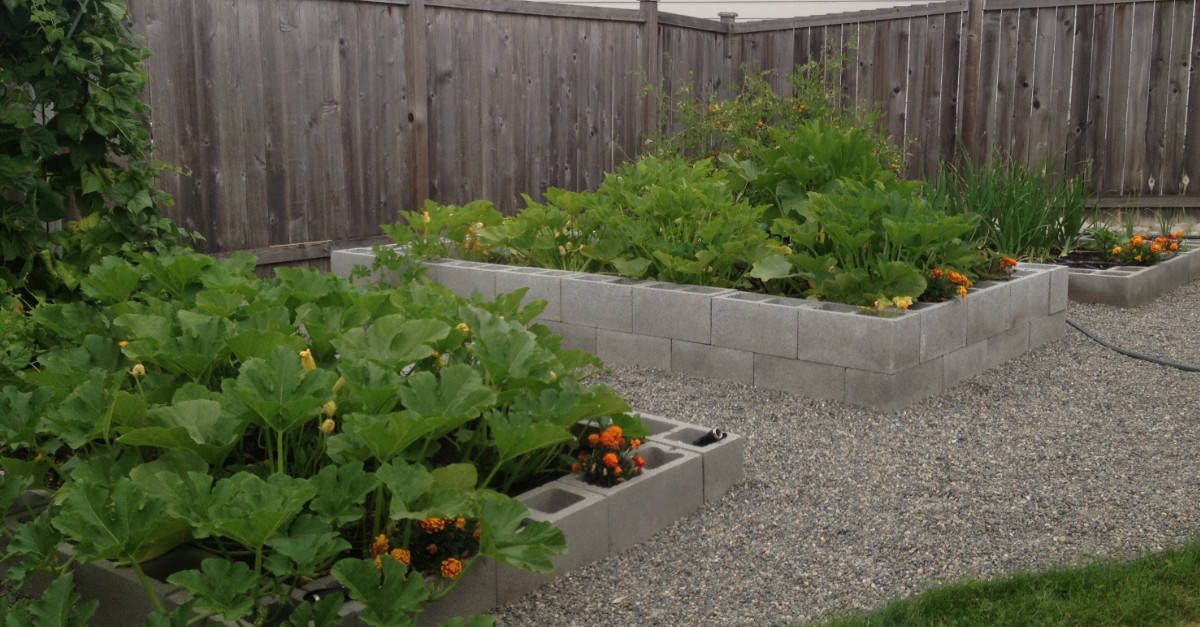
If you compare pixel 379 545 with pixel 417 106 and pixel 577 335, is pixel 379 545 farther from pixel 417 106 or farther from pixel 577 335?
pixel 417 106

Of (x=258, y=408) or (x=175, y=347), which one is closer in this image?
(x=258, y=408)

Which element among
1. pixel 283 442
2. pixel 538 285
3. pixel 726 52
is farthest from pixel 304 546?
pixel 726 52

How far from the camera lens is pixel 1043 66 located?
7953 mm

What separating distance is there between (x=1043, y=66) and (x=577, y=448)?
6.58 metres

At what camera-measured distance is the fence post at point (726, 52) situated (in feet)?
29.7

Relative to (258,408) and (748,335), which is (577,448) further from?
(748,335)

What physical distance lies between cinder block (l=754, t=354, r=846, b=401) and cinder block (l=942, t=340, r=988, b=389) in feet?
1.58

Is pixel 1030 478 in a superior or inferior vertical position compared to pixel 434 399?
inferior

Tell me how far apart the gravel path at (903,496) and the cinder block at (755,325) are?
170 mm

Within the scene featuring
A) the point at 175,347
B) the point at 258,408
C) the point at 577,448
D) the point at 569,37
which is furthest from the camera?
the point at 569,37

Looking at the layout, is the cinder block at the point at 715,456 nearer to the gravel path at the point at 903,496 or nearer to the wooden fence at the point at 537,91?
the gravel path at the point at 903,496

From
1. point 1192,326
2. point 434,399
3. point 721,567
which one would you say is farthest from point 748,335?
point 1192,326

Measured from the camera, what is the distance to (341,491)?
1902mm

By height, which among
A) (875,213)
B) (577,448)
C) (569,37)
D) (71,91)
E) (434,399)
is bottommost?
(577,448)
